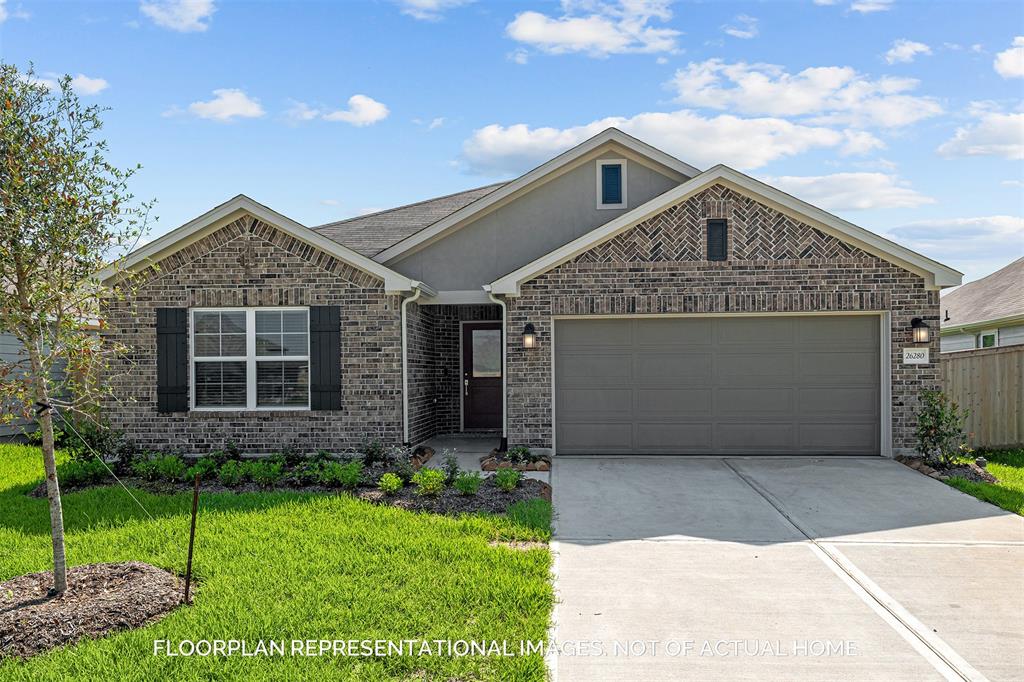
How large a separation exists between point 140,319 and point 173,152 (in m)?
2.62

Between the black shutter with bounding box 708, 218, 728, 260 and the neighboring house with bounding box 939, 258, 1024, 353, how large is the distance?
6241 millimetres

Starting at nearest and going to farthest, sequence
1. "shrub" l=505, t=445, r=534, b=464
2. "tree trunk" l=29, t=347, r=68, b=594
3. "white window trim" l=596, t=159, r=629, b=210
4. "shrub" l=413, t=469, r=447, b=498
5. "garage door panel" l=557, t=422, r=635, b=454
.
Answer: "tree trunk" l=29, t=347, r=68, b=594, "shrub" l=413, t=469, r=447, b=498, "shrub" l=505, t=445, r=534, b=464, "garage door panel" l=557, t=422, r=635, b=454, "white window trim" l=596, t=159, r=629, b=210

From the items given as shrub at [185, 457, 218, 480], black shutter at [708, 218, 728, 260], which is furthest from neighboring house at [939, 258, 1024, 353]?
shrub at [185, 457, 218, 480]

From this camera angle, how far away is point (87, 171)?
5340 mm

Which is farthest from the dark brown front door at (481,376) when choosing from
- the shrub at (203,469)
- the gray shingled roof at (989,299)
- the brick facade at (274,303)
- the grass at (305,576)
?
the gray shingled roof at (989,299)

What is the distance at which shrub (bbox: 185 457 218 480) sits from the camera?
9001mm

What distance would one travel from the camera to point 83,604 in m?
4.86

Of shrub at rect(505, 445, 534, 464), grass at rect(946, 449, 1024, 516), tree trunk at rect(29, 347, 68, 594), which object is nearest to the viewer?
tree trunk at rect(29, 347, 68, 594)

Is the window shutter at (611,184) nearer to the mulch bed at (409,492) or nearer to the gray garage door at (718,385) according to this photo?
the gray garage door at (718,385)

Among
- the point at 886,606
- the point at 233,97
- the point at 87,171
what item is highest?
the point at 233,97

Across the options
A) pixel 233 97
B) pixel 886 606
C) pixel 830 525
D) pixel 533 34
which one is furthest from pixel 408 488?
pixel 233 97

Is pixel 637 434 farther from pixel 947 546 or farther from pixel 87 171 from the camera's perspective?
pixel 87 171

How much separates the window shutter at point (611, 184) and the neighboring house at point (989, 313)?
22.7 feet

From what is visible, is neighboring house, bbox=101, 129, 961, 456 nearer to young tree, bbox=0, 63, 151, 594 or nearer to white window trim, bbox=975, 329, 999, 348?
young tree, bbox=0, 63, 151, 594
